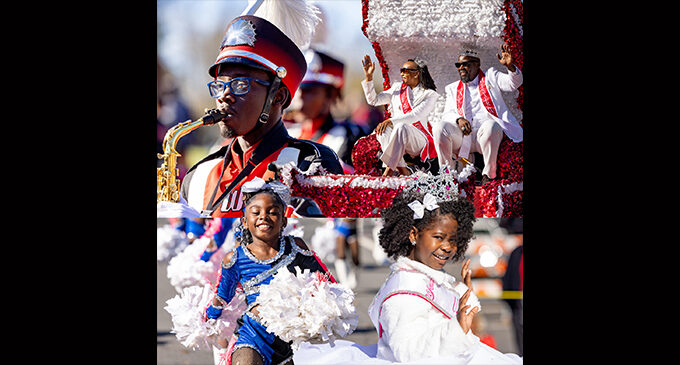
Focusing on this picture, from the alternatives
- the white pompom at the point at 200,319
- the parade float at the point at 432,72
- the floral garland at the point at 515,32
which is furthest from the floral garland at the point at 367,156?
the white pompom at the point at 200,319

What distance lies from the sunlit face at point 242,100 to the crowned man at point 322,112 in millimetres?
209

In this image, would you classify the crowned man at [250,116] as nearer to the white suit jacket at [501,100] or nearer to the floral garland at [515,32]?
the white suit jacket at [501,100]

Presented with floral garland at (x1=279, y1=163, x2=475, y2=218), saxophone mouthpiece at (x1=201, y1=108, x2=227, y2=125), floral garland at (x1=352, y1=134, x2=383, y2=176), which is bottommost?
floral garland at (x1=279, y1=163, x2=475, y2=218)

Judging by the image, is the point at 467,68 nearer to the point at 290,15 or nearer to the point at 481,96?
the point at 481,96

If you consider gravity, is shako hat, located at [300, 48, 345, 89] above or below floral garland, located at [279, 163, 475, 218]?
above

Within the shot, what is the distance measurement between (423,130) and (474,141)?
32cm

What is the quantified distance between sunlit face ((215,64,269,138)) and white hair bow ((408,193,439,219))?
1202 millimetres

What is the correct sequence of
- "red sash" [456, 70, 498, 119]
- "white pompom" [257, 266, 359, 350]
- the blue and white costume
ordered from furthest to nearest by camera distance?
"red sash" [456, 70, 498, 119] → the blue and white costume → "white pompom" [257, 266, 359, 350]

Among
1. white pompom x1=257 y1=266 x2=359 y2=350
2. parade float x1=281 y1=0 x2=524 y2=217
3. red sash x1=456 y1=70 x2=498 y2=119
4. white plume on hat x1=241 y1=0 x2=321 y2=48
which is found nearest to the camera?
white pompom x1=257 y1=266 x2=359 y2=350

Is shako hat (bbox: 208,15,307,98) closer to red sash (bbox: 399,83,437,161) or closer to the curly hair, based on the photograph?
red sash (bbox: 399,83,437,161)

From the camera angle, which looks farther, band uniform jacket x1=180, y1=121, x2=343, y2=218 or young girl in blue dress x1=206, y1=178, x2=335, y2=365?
band uniform jacket x1=180, y1=121, x2=343, y2=218

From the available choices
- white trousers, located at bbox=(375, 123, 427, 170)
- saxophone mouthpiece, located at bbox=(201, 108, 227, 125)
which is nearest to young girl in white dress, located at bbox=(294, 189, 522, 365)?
white trousers, located at bbox=(375, 123, 427, 170)

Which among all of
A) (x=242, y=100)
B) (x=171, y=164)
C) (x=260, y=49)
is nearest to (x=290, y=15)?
(x=260, y=49)

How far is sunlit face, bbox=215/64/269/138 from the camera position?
4926mm
